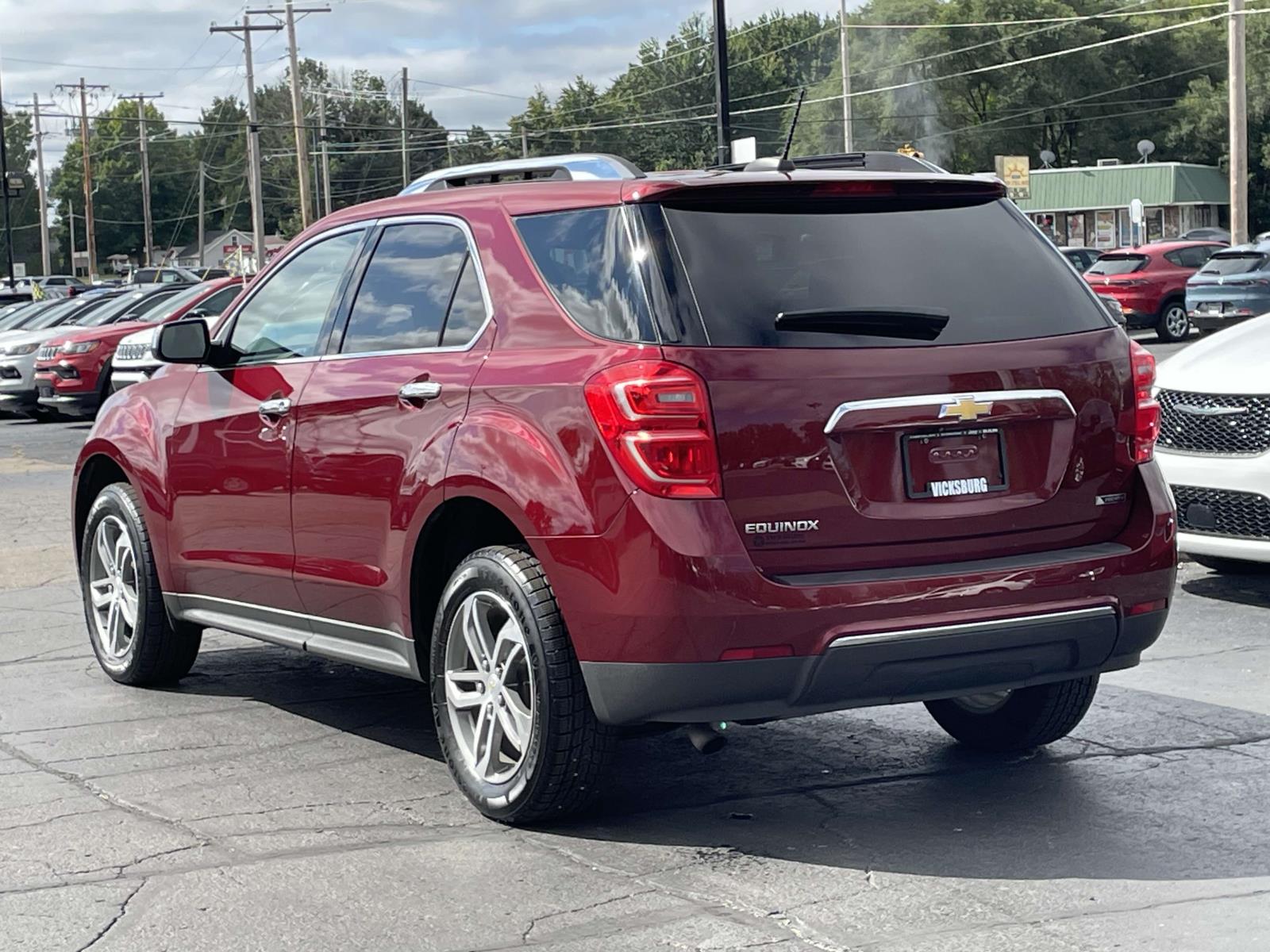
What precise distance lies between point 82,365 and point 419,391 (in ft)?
60.4

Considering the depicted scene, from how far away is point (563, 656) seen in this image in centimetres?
480

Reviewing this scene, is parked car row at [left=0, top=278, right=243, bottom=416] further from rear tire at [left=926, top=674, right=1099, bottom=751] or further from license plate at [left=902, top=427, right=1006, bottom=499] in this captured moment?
license plate at [left=902, top=427, right=1006, bottom=499]

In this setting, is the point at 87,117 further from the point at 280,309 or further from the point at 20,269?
the point at 280,309

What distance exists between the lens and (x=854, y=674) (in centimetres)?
461

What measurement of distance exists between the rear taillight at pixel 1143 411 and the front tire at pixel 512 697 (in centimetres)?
165

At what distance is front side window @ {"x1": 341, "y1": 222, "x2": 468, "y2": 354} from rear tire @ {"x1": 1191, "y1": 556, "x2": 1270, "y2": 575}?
5014 mm

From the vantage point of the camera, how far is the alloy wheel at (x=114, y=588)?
718 centimetres

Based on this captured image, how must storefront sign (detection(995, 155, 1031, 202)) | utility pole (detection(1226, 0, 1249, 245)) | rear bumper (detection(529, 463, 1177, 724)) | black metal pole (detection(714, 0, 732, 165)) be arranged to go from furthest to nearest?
1. storefront sign (detection(995, 155, 1031, 202))
2. utility pole (detection(1226, 0, 1249, 245))
3. black metal pole (detection(714, 0, 732, 165))
4. rear bumper (detection(529, 463, 1177, 724))

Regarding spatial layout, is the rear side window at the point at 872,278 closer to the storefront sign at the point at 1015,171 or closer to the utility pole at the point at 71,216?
the storefront sign at the point at 1015,171

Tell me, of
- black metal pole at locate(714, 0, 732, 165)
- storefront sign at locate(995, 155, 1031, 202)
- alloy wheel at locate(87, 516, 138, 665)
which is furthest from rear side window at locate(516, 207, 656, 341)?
Result: storefront sign at locate(995, 155, 1031, 202)

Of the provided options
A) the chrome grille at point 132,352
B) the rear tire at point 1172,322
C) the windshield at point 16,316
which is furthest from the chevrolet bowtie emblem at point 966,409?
the rear tire at point 1172,322

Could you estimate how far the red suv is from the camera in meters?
4.57

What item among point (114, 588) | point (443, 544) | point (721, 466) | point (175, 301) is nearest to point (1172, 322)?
point (175, 301)

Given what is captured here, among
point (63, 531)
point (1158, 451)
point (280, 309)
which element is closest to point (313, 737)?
point (280, 309)
